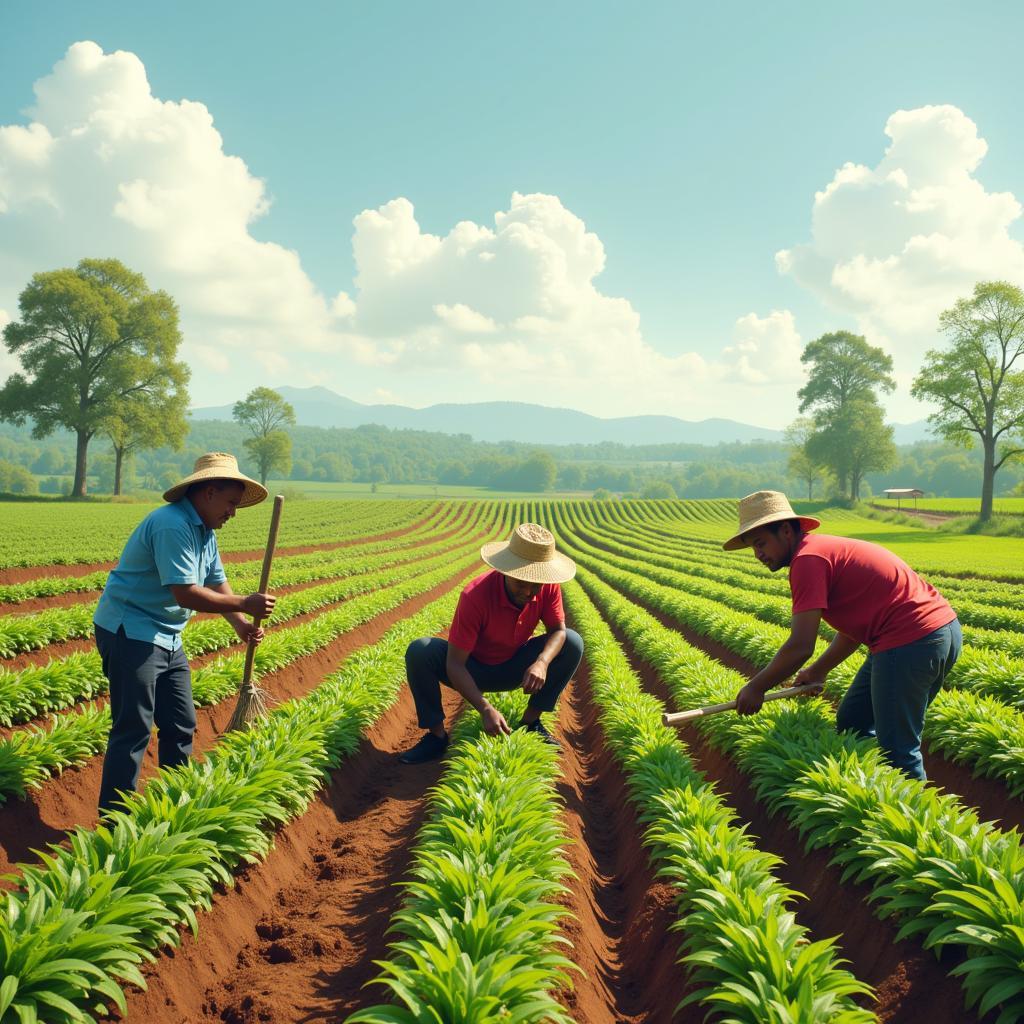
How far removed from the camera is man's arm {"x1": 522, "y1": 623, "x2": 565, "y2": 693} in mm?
6285

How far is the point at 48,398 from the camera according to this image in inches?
2170

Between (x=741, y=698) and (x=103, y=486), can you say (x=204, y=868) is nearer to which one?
(x=741, y=698)

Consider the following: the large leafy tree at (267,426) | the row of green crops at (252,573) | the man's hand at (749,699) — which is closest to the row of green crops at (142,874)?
the man's hand at (749,699)

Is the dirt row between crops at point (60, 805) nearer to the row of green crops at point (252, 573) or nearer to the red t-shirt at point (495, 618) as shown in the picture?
the red t-shirt at point (495, 618)

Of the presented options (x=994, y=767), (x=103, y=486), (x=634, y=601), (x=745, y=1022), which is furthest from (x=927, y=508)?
(x=103, y=486)

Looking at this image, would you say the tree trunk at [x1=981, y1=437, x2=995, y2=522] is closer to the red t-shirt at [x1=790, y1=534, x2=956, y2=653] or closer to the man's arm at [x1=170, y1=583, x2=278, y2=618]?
the red t-shirt at [x1=790, y1=534, x2=956, y2=653]

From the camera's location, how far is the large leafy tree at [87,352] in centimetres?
5528

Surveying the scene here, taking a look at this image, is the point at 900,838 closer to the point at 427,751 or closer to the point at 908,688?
the point at 908,688

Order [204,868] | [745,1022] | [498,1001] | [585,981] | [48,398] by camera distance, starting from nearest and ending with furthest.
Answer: [498,1001] → [745,1022] → [585,981] → [204,868] → [48,398]

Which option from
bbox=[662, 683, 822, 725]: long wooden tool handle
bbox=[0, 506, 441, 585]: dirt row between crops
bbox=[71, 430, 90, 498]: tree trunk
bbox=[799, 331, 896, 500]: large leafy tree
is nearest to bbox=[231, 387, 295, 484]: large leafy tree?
bbox=[71, 430, 90, 498]: tree trunk

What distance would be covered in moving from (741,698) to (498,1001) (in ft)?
11.1

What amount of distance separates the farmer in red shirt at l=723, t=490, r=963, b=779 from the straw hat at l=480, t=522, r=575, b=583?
71.1 inches

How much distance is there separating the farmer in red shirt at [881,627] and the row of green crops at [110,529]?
2130 cm

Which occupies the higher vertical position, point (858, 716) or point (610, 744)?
point (858, 716)
